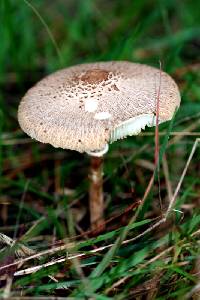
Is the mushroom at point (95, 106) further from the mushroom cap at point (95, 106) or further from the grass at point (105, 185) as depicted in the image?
the grass at point (105, 185)

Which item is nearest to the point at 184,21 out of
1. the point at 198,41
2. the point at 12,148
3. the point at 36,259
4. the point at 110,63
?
the point at 198,41

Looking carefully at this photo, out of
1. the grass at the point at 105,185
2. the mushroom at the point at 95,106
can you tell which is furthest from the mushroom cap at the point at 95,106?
the grass at the point at 105,185

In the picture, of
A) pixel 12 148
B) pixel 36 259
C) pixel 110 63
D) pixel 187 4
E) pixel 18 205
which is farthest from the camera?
pixel 187 4


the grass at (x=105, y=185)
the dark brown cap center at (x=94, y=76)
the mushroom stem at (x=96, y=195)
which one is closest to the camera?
the grass at (x=105, y=185)

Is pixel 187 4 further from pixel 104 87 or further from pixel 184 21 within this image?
pixel 104 87

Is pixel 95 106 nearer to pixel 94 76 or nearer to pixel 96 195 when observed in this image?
pixel 94 76

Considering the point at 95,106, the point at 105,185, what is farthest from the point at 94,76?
the point at 105,185

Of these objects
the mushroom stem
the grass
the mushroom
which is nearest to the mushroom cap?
the mushroom

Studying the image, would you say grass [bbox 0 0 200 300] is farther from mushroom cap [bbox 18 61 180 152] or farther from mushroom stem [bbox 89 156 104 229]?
mushroom cap [bbox 18 61 180 152]
